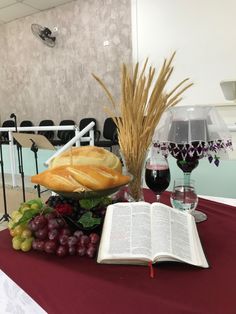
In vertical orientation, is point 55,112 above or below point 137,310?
above

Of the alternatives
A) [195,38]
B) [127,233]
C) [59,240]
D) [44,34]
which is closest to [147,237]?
[127,233]

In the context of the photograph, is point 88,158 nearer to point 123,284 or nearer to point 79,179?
point 79,179

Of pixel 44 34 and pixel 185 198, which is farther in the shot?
pixel 44 34

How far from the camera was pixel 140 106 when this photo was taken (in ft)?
2.99

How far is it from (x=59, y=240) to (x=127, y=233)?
0.17 meters

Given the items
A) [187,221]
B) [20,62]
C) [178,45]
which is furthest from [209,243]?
[20,62]

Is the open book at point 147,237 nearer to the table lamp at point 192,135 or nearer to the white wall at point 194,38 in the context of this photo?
the table lamp at point 192,135

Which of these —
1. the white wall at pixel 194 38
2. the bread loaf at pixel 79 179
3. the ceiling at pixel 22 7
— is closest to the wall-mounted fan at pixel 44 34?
the ceiling at pixel 22 7

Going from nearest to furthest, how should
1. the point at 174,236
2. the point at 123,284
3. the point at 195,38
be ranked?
the point at 123,284 → the point at 174,236 → the point at 195,38

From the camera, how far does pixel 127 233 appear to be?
65cm

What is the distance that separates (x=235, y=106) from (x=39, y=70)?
405 cm

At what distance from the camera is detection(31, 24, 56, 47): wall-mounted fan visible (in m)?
5.14

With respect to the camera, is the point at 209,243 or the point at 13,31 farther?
the point at 13,31

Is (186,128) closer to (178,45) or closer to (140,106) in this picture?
(140,106)
